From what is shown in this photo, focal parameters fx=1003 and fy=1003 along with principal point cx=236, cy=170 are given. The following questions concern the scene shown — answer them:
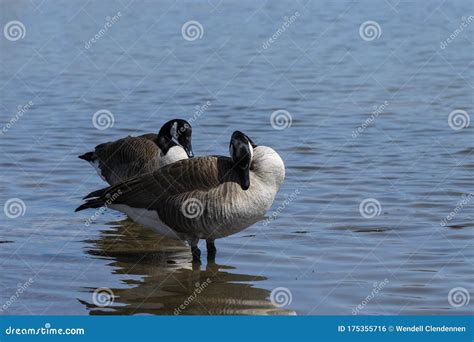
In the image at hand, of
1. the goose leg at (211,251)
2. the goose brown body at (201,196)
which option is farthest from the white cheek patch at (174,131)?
the goose leg at (211,251)

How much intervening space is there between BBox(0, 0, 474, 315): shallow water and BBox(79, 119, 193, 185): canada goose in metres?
0.66

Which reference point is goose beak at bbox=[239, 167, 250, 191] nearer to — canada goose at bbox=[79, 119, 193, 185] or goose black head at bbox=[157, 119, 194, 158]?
canada goose at bbox=[79, 119, 193, 185]

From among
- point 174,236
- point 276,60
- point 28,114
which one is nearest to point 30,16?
point 276,60

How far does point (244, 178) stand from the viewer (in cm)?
1073

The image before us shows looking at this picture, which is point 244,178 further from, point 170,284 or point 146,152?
point 146,152

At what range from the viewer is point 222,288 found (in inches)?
415

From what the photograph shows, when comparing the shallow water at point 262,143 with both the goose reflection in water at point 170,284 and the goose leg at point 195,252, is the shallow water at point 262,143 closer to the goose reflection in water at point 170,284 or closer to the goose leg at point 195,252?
the goose reflection in water at point 170,284

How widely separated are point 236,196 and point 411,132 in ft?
27.1

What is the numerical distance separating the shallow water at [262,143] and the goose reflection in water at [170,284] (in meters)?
0.03

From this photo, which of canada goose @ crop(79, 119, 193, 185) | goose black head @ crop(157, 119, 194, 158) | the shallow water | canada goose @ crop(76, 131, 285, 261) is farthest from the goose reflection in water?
goose black head @ crop(157, 119, 194, 158)

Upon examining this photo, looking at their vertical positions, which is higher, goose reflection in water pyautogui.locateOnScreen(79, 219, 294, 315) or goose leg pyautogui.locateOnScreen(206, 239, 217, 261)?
goose leg pyautogui.locateOnScreen(206, 239, 217, 261)

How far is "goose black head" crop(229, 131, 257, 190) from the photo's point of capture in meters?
10.7

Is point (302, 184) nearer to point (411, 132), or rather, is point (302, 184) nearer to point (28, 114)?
point (411, 132)

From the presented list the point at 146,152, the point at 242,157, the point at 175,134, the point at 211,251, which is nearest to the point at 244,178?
the point at 242,157
